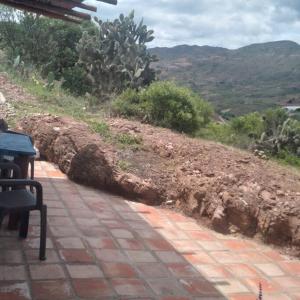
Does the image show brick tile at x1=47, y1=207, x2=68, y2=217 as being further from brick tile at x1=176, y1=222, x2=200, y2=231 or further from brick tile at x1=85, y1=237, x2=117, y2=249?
brick tile at x1=176, y1=222, x2=200, y2=231

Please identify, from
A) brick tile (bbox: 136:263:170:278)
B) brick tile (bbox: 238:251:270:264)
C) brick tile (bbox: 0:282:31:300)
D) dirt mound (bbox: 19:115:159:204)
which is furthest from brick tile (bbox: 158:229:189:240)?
brick tile (bbox: 0:282:31:300)

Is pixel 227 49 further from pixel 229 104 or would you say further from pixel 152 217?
pixel 152 217

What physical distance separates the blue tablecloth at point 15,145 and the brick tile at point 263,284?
216 centimetres

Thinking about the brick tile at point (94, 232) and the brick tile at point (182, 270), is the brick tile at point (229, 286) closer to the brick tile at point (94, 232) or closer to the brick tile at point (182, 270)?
the brick tile at point (182, 270)

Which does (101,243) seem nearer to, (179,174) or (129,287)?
(129,287)

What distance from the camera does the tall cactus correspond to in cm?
1146

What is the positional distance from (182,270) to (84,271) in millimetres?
797

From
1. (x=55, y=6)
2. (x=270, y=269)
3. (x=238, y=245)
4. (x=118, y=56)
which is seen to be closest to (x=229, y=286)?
(x=270, y=269)

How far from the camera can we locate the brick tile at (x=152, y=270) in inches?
132

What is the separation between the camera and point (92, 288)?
2.98 metres

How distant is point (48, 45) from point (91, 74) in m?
3.32

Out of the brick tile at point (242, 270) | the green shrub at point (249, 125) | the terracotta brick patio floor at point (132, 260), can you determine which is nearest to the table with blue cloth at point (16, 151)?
the terracotta brick patio floor at point (132, 260)

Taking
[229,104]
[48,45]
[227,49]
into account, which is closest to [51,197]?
[48,45]

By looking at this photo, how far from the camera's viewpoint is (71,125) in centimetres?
662
